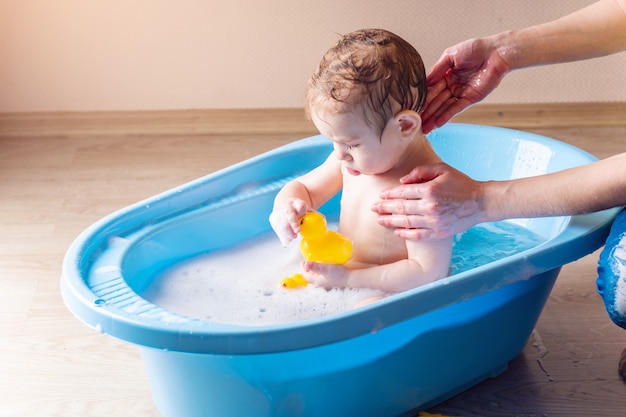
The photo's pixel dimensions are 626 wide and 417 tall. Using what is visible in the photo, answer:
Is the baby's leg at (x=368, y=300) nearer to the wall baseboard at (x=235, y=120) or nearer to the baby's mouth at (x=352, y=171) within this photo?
the baby's mouth at (x=352, y=171)

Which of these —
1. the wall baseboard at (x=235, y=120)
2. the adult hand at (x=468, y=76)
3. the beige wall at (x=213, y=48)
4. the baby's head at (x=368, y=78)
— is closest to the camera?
the baby's head at (x=368, y=78)

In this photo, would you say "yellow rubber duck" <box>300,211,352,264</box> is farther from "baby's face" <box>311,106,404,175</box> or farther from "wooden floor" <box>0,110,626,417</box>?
"wooden floor" <box>0,110,626,417</box>

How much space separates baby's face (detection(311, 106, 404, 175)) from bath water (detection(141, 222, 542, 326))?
21 centimetres

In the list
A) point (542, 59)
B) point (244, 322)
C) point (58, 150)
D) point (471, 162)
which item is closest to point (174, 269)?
point (244, 322)

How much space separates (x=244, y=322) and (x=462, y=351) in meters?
0.34

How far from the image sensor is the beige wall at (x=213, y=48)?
2152 millimetres

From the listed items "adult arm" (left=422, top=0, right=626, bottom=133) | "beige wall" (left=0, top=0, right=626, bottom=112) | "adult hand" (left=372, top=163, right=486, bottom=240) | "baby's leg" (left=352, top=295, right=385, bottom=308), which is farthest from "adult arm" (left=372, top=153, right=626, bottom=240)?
"beige wall" (left=0, top=0, right=626, bottom=112)

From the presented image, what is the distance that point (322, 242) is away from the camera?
1312mm

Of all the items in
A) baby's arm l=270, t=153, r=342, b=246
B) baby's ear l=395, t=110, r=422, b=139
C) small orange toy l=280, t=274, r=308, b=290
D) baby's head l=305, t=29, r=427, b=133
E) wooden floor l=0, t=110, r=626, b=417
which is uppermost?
baby's head l=305, t=29, r=427, b=133

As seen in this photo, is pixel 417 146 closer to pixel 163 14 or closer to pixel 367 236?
pixel 367 236

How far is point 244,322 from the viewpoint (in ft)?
4.39

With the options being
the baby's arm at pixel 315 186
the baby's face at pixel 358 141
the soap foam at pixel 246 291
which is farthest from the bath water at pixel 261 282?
the baby's face at pixel 358 141

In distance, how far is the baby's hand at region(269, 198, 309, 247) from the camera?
1.31 meters

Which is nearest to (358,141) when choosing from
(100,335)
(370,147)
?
(370,147)
